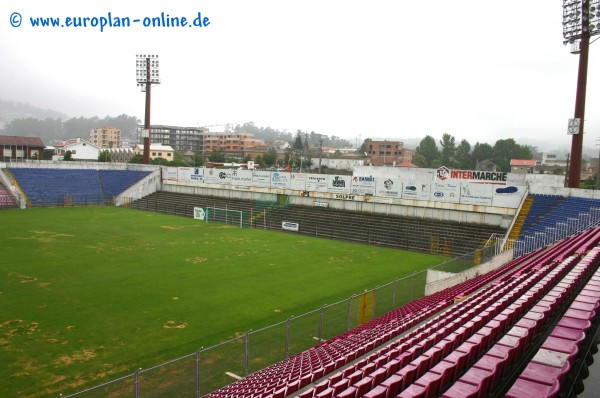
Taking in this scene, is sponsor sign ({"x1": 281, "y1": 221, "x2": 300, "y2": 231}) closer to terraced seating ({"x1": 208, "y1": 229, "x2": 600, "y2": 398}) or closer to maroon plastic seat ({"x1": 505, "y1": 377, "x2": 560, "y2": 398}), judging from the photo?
terraced seating ({"x1": 208, "y1": 229, "x2": 600, "y2": 398})

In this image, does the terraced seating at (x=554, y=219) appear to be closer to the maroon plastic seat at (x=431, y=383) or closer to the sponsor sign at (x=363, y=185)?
the sponsor sign at (x=363, y=185)

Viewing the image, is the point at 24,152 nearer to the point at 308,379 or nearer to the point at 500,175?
the point at 500,175

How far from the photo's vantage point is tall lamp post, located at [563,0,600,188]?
110 feet

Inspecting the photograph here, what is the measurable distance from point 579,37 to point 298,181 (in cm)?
2692

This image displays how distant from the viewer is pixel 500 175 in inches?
1492

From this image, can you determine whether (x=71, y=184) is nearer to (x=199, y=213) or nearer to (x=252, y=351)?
(x=199, y=213)

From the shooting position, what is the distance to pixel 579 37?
34188mm

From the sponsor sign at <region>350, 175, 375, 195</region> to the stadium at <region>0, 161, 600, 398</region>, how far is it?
137 millimetres

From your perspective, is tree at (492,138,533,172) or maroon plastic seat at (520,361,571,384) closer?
maroon plastic seat at (520,361,571,384)

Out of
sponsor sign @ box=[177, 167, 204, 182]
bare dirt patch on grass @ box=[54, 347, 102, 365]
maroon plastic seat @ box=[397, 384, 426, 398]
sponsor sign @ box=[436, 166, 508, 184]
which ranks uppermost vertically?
sponsor sign @ box=[436, 166, 508, 184]

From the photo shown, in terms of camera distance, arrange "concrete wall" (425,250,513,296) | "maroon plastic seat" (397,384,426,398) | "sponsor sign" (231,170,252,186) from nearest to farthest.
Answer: "maroon plastic seat" (397,384,426,398), "concrete wall" (425,250,513,296), "sponsor sign" (231,170,252,186)

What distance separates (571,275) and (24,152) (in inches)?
3522

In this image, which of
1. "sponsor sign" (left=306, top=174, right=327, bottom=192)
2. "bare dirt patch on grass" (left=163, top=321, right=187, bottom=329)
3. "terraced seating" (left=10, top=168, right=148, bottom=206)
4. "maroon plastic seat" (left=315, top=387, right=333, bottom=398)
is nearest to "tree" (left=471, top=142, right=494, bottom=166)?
"sponsor sign" (left=306, top=174, right=327, bottom=192)

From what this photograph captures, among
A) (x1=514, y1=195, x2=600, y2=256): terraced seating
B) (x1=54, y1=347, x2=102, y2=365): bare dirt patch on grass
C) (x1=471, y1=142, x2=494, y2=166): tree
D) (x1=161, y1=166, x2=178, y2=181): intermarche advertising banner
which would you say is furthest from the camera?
(x1=471, y1=142, x2=494, y2=166): tree
